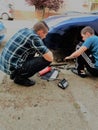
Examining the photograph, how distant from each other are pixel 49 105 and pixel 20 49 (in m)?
0.95

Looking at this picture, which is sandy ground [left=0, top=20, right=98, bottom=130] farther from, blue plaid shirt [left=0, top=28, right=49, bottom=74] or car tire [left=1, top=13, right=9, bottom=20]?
car tire [left=1, top=13, right=9, bottom=20]

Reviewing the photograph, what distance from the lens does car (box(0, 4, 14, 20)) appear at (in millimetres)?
15875

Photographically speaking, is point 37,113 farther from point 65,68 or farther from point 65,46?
point 65,46

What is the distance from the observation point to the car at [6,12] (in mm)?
15875

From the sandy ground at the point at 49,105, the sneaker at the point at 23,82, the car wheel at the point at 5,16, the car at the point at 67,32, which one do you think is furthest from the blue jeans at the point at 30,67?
the car wheel at the point at 5,16

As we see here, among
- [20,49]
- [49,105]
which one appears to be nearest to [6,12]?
[20,49]

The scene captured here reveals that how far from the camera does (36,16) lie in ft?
52.0

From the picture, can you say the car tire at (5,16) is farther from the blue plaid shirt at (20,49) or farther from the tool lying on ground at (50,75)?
the blue plaid shirt at (20,49)

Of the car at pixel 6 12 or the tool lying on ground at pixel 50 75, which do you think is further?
the car at pixel 6 12

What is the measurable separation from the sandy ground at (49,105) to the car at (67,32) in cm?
101

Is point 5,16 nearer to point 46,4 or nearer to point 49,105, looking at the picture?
point 46,4

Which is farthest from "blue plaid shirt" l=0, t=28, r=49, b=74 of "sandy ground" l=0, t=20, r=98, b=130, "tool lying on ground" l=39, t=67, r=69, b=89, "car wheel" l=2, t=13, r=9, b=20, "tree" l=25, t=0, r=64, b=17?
"car wheel" l=2, t=13, r=9, b=20

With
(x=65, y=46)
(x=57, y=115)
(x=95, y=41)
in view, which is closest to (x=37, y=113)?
(x=57, y=115)

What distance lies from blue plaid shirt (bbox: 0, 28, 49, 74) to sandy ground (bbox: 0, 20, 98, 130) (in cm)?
39
